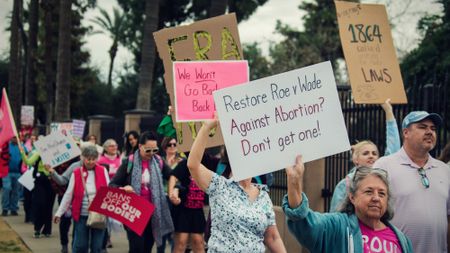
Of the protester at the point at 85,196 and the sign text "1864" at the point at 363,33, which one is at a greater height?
the sign text "1864" at the point at 363,33

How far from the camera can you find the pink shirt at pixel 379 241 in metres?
4.32

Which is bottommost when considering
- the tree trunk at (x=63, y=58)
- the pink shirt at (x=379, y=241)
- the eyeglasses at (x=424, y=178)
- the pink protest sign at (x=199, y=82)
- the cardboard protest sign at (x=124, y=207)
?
the cardboard protest sign at (x=124, y=207)

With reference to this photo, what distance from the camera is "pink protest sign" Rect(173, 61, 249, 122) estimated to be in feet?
22.2

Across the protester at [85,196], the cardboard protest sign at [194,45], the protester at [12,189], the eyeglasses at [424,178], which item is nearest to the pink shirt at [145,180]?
the protester at [85,196]

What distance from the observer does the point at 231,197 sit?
19.4ft

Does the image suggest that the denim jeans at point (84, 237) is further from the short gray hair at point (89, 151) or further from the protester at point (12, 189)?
the protester at point (12, 189)

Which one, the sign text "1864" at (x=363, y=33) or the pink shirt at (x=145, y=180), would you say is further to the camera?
the pink shirt at (x=145, y=180)

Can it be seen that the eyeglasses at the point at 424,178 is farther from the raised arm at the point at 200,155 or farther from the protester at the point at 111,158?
the protester at the point at 111,158

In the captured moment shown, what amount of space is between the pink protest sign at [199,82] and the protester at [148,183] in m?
2.81

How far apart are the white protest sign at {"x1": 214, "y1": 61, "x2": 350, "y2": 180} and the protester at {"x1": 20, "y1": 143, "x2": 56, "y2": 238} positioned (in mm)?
10032

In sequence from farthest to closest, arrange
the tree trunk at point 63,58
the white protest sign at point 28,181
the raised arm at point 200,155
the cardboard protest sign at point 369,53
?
1. the tree trunk at point 63,58
2. the white protest sign at point 28,181
3. the cardboard protest sign at point 369,53
4. the raised arm at point 200,155

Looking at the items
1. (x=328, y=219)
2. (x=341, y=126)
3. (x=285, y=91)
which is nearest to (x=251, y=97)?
(x=285, y=91)

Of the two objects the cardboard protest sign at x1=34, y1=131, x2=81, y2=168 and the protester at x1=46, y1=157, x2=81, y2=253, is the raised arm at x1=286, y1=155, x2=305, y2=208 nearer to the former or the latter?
the protester at x1=46, y1=157, x2=81, y2=253

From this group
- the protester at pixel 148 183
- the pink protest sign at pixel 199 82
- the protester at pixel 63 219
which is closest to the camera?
the pink protest sign at pixel 199 82
